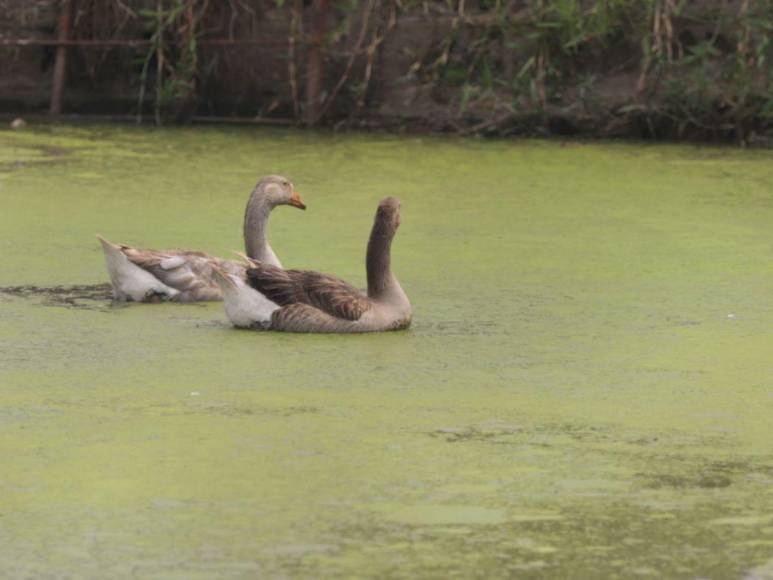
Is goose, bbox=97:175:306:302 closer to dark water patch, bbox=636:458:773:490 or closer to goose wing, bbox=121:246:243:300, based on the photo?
goose wing, bbox=121:246:243:300

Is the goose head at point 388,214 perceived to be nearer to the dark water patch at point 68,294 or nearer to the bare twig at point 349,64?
the dark water patch at point 68,294

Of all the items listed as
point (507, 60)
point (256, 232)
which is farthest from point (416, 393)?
point (507, 60)

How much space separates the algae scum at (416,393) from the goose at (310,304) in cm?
9

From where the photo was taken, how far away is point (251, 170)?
8805 millimetres

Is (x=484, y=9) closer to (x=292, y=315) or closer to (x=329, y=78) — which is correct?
(x=329, y=78)

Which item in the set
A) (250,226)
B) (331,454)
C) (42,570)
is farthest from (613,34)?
(42,570)

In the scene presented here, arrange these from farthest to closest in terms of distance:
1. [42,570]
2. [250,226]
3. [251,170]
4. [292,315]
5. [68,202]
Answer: [251,170], [68,202], [250,226], [292,315], [42,570]

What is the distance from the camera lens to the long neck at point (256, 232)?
6277 mm

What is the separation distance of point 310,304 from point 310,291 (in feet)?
0.13

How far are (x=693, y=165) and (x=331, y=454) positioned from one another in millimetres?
5404

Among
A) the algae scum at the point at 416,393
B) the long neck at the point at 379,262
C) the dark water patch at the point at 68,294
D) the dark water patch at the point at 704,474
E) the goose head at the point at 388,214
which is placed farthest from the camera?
the dark water patch at the point at 68,294

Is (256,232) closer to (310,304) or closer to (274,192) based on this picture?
(274,192)

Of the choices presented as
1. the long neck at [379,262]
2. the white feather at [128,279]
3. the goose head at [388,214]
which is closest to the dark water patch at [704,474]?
the long neck at [379,262]

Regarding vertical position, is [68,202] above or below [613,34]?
below
